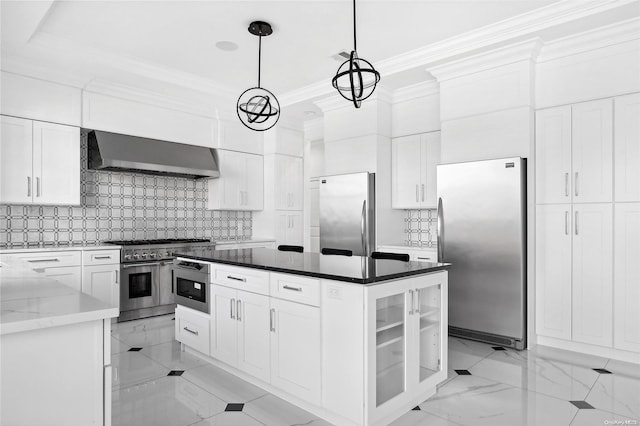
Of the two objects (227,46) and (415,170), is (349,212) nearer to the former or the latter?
(415,170)

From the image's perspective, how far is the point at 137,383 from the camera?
9.72 feet

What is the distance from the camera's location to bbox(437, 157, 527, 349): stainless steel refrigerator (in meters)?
3.79

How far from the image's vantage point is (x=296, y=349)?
2480 mm

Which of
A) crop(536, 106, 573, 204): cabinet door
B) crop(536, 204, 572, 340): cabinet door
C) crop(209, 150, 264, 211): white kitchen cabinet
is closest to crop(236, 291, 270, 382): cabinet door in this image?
crop(536, 204, 572, 340): cabinet door

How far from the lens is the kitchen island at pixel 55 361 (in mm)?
1256

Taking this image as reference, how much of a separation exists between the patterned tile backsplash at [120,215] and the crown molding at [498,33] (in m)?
3.32

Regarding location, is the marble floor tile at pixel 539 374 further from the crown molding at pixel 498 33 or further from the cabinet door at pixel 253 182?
the cabinet door at pixel 253 182

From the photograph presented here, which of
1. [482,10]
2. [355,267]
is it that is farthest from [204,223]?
[482,10]

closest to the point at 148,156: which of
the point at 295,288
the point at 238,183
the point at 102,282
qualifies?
the point at 238,183

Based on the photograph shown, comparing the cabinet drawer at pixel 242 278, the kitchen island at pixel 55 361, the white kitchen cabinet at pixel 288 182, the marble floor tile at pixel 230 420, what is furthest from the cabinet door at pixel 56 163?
the kitchen island at pixel 55 361

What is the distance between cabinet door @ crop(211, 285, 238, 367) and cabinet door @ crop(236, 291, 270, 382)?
0.22ft

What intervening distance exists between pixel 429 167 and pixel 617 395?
3.02m

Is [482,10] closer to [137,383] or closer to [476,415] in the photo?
[476,415]

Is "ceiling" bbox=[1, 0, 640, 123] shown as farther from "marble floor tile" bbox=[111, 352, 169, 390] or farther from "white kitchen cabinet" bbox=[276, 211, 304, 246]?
"marble floor tile" bbox=[111, 352, 169, 390]
